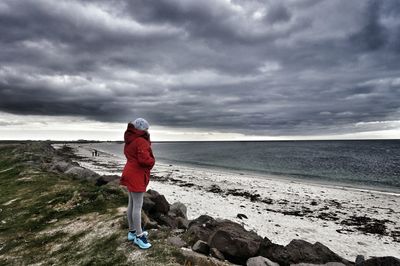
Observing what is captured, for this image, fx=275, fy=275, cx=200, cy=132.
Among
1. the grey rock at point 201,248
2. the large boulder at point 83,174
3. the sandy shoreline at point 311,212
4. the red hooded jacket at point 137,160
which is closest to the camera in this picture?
the red hooded jacket at point 137,160

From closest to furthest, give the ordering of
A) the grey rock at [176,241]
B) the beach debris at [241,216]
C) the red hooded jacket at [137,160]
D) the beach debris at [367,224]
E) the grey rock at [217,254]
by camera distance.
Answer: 1. the red hooded jacket at [137,160]
2. the grey rock at [217,254]
3. the grey rock at [176,241]
4. the beach debris at [367,224]
5. the beach debris at [241,216]

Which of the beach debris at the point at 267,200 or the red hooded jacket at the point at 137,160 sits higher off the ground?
the red hooded jacket at the point at 137,160

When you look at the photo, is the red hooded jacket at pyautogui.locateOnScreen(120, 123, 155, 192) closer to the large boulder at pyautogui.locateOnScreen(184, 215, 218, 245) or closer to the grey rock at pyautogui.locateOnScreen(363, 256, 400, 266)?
the large boulder at pyautogui.locateOnScreen(184, 215, 218, 245)

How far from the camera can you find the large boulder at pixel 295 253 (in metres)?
Result: 7.92

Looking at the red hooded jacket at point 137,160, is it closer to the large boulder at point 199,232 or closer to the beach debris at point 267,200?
the large boulder at point 199,232

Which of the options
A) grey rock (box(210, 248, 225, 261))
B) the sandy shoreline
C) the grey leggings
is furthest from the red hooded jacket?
the sandy shoreline

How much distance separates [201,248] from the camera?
292 inches

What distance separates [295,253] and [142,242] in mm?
4439

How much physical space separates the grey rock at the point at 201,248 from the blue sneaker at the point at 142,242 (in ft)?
4.06

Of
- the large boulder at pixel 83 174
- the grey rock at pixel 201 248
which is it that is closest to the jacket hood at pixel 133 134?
the grey rock at pixel 201 248

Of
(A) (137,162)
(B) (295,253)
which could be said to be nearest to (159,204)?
(A) (137,162)

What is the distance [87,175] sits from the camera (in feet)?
65.7

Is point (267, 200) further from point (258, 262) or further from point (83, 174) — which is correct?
point (258, 262)

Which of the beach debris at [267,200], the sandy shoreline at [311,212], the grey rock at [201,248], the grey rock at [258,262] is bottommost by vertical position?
the beach debris at [267,200]
